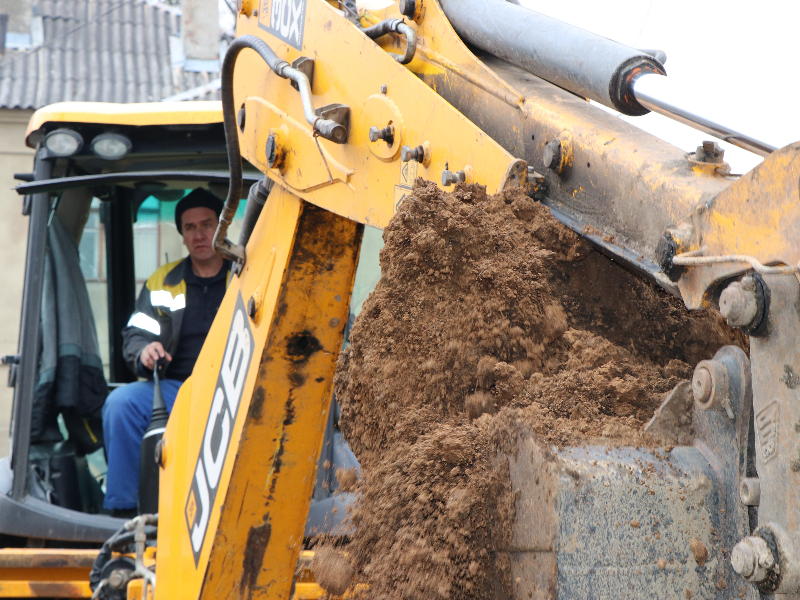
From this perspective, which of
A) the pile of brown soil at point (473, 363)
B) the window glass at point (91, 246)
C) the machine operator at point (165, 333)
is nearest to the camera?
the pile of brown soil at point (473, 363)

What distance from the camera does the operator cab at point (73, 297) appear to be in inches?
114

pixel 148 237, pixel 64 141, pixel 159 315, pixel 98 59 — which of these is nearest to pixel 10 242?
pixel 98 59

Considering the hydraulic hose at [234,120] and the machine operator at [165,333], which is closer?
the hydraulic hose at [234,120]

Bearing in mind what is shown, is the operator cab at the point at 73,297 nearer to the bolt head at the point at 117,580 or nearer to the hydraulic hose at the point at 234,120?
Result: the bolt head at the point at 117,580

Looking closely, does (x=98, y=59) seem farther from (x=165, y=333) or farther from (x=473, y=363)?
(x=473, y=363)

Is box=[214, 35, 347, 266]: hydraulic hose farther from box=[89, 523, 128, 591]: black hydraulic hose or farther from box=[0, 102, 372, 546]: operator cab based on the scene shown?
box=[89, 523, 128, 591]: black hydraulic hose

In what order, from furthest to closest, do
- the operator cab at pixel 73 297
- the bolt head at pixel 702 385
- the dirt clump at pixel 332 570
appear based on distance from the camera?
the operator cab at pixel 73 297 < the dirt clump at pixel 332 570 < the bolt head at pixel 702 385

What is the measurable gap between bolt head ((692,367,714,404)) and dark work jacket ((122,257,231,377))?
2.60 meters

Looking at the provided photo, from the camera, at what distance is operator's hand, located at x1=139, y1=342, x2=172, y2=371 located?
307 cm

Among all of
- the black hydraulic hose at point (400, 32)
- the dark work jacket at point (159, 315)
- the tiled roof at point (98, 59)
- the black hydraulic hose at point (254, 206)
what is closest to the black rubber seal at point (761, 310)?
the black hydraulic hose at point (400, 32)

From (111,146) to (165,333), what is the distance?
0.75 meters

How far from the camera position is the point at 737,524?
2.77 ft

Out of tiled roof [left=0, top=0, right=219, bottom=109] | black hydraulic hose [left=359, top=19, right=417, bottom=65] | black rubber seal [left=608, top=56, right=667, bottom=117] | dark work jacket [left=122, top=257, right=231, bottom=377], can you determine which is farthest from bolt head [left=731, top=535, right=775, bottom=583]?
tiled roof [left=0, top=0, right=219, bottom=109]

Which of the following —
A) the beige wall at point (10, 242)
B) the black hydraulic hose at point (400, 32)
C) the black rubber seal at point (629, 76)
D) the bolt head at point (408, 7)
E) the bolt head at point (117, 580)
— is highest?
the beige wall at point (10, 242)
